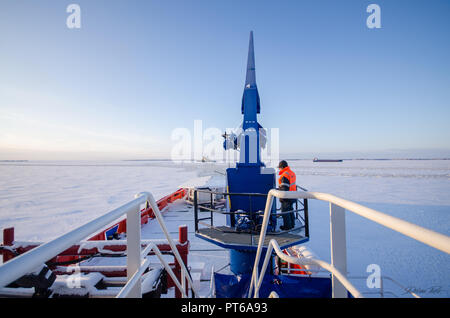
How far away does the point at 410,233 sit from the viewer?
2.55ft

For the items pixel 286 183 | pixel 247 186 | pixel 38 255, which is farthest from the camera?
pixel 247 186

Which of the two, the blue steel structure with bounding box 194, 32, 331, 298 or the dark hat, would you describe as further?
the dark hat

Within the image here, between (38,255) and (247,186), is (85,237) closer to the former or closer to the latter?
(38,255)

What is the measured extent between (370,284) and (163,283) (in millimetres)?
5410

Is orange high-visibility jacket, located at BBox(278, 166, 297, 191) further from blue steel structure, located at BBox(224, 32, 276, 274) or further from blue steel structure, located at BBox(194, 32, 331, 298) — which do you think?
blue steel structure, located at BBox(224, 32, 276, 274)

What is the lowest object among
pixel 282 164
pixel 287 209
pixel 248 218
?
pixel 248 218

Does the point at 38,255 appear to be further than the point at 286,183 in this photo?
No

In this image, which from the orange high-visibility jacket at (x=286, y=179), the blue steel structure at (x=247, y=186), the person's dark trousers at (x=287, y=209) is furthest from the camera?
the person's dark trousers at (x=287, y=209)

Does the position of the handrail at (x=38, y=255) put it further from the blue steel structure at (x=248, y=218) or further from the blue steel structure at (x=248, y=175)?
the blue steel structure at (x=248, y=175)

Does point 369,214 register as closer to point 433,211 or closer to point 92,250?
point 92,250

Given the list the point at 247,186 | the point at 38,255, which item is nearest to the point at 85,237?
the point at 38,255

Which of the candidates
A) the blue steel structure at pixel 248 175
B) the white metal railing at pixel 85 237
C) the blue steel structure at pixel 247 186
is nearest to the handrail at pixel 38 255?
the white metal railing at pixel 85 237

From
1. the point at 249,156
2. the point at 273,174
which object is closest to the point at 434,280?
the point at 273,174

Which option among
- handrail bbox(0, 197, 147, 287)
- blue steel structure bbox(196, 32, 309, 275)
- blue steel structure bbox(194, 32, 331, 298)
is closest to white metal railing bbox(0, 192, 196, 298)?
handrail bbox(0, 197, 147, 287)
